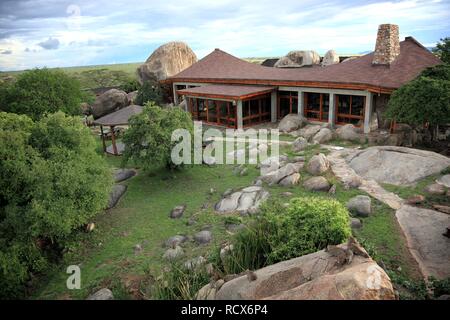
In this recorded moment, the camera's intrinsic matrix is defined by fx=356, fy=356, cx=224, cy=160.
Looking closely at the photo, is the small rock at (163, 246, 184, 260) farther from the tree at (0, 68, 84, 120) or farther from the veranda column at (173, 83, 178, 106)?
the veranda column at (173, 83, 178, 106)

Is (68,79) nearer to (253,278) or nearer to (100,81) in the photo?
(253,278)

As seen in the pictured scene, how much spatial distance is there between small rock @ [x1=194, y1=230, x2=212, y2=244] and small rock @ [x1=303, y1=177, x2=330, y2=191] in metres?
4.66

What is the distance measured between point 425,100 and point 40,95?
22402 millimetres

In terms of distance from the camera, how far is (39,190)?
35.4 feet

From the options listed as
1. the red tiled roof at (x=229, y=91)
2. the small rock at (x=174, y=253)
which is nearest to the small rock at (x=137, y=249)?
the small rock at (x=174, y=253)

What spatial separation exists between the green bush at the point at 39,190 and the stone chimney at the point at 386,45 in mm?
17893

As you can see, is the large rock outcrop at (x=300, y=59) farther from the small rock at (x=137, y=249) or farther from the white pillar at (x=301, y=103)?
the small rock at (x=137, y=249)

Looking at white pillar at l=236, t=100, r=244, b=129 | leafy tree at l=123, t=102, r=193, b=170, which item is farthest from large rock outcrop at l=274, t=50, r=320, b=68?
leafy tree at l=123, t=102, r=193, b=170

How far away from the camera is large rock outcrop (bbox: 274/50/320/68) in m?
36.2

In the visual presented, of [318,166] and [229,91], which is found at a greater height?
[229,91]

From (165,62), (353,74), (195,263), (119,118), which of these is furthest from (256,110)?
(195,263)

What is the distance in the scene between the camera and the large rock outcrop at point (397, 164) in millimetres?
14141

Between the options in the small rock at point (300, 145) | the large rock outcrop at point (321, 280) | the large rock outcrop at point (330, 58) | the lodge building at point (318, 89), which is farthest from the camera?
the large rock outcrop at point (330, 58)

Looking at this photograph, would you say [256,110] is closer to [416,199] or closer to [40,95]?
[40,95]
